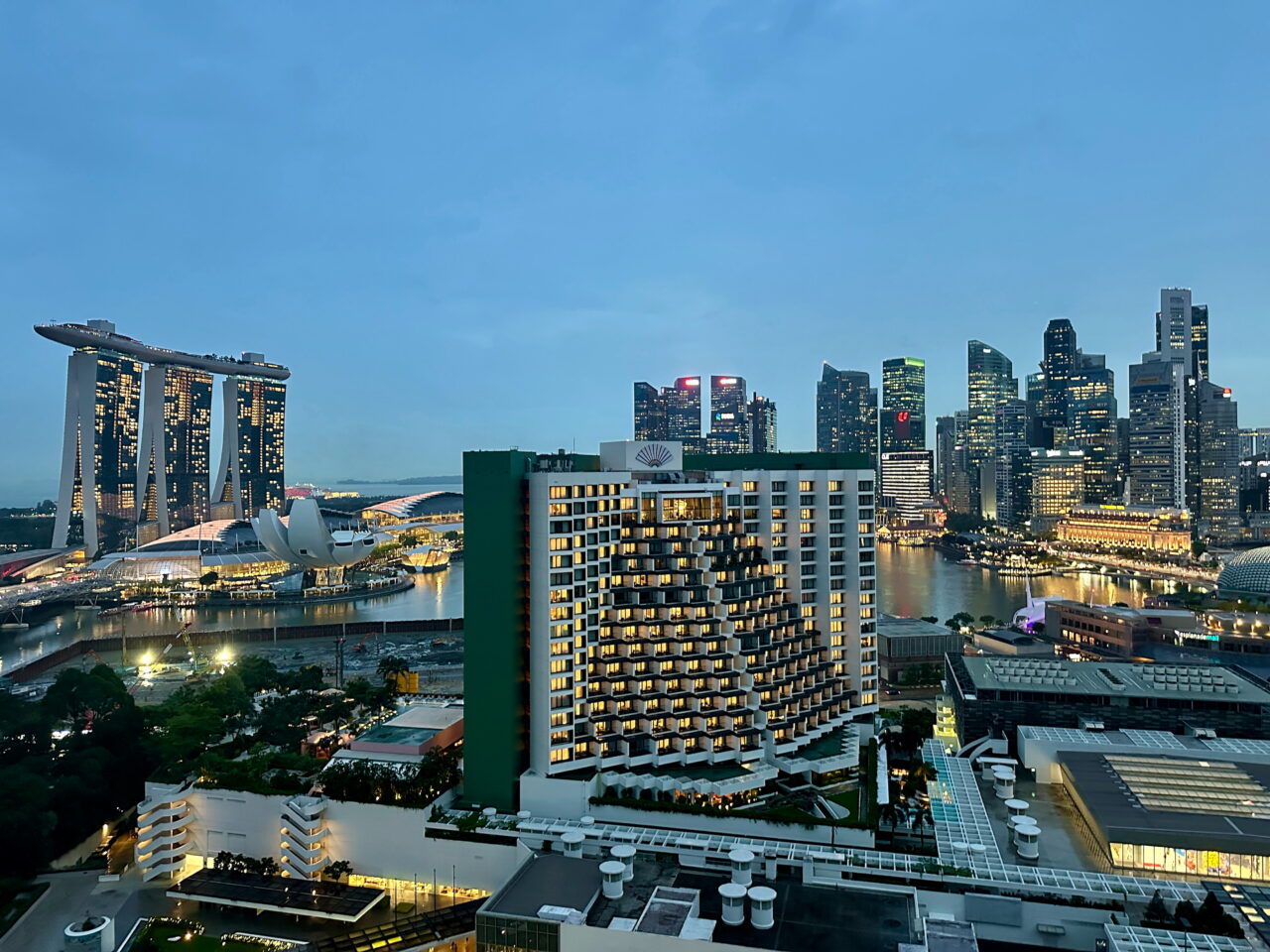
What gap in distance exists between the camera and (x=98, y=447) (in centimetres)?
11731

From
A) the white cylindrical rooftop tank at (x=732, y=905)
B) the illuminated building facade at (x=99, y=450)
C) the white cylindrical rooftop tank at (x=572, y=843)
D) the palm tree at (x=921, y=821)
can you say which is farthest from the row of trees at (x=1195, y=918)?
the illuminated building facade at (x=99, y=450)

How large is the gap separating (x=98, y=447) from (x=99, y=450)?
527 millimetres

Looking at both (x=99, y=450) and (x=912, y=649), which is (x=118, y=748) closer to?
(x=912, y=649)

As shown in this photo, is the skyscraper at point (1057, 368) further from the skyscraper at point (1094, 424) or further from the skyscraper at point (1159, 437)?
the skyscraper at point (1159, 437)

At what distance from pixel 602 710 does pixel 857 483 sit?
43.6 ft

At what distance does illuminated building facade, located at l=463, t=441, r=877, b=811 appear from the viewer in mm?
25219

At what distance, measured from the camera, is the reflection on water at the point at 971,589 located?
73.9 meters

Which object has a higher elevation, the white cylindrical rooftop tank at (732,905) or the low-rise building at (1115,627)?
the low-rise building at (1115,627)

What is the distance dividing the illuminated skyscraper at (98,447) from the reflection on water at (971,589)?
93.6 m

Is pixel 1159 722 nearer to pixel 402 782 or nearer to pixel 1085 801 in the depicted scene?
pixel 1085 801

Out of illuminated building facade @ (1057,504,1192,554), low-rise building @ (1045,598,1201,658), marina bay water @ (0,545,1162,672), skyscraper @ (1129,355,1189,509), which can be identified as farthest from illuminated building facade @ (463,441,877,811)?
skyscraper @ (1129,355,1189,509)

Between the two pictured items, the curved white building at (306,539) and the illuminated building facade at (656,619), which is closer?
the illuminated building facade at (656,619)

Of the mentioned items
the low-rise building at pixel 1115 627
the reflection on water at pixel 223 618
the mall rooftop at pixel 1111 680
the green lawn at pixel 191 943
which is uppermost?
the mall rooftop at pixel 1111 680

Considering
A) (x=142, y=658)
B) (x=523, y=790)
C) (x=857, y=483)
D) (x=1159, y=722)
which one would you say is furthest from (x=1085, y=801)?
(x=142, y=658)
